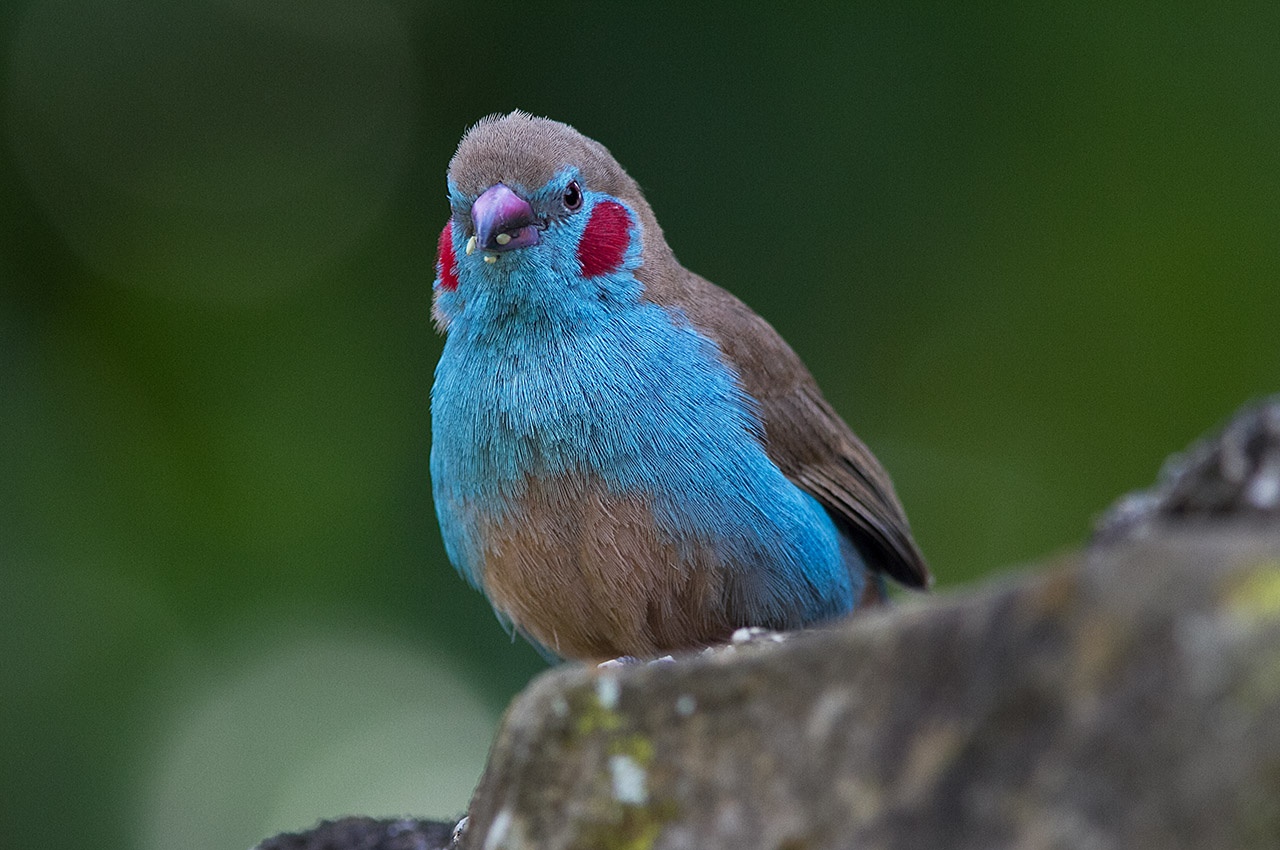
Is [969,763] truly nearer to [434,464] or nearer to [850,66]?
[434,464]

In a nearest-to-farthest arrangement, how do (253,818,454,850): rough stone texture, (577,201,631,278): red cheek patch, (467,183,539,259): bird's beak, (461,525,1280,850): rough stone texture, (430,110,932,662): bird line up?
(461,525,1280,850): rough stone texture
(253,818,454,850): rough stone texture
(430,110,932,662): bird
(467,183,539,259): bird's beak
(577,201,631,278): red cheek patch

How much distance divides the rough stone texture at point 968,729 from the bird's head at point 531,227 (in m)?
2.19

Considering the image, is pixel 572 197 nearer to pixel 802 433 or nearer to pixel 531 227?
pixel 531 227

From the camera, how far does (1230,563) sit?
1566 millimetres

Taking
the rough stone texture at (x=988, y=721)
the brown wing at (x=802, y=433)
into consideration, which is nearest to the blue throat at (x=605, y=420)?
the brown wing at (x=802, y=433)

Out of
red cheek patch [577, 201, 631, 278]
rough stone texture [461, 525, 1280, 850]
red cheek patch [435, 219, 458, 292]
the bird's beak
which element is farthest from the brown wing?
rough stone texture [461, 525, 1280, 850]

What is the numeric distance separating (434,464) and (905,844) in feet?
9.30

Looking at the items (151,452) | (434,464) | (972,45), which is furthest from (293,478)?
(972,45)

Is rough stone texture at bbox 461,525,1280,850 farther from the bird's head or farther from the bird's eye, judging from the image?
the bird's eye

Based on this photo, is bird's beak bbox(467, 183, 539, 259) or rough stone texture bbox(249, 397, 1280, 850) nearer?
rough stone texture bbox(249, 397, 1280, 850)

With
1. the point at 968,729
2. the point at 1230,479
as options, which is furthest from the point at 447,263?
the point at 968,729

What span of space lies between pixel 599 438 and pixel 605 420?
53 millimetres

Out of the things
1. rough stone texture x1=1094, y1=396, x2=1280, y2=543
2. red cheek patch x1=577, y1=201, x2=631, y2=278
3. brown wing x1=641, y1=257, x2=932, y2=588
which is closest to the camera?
rough stone texture x1=1094, y1=396, x2=1280, y2=543

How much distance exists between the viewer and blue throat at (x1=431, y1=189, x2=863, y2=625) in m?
3.99
